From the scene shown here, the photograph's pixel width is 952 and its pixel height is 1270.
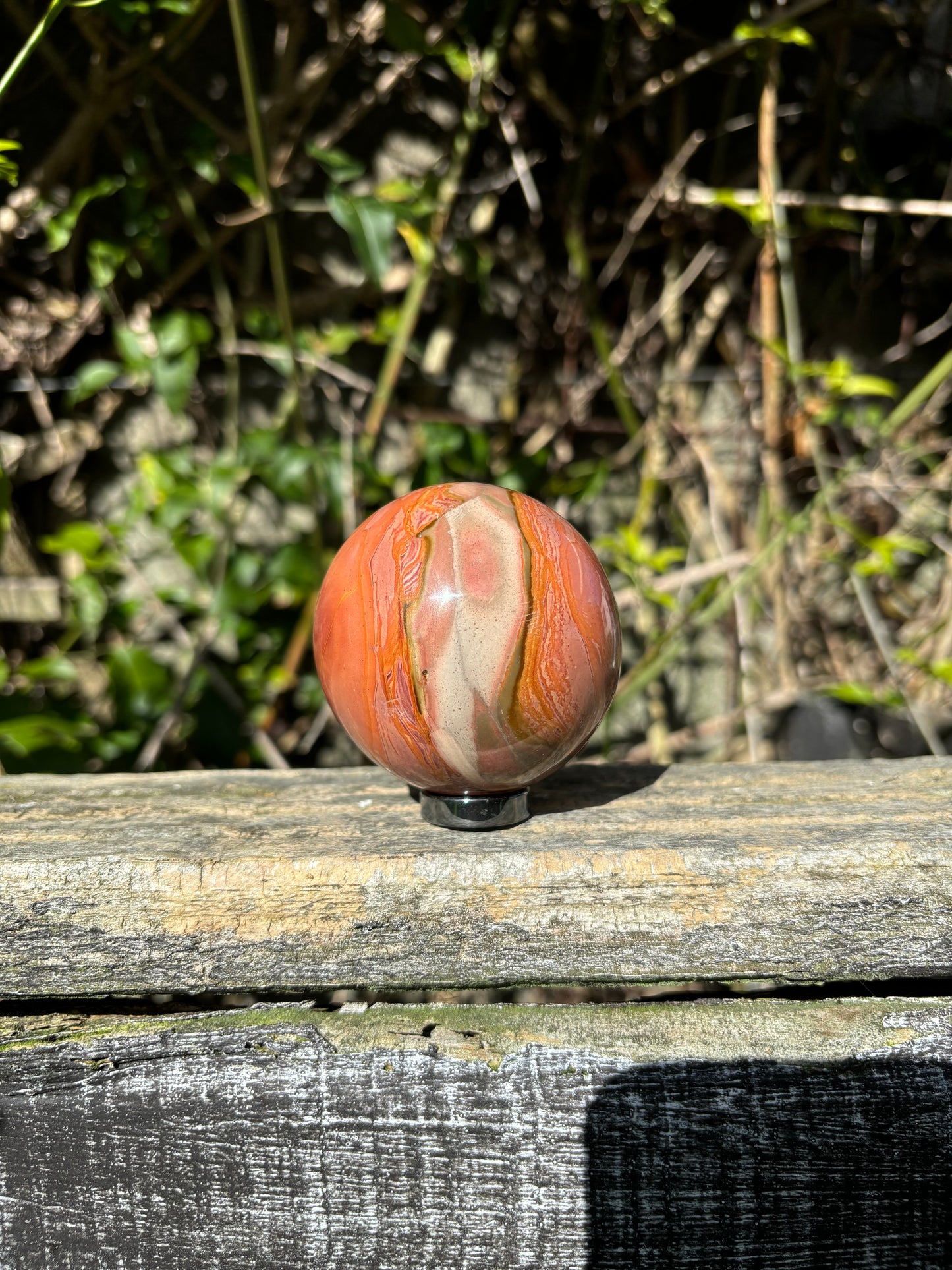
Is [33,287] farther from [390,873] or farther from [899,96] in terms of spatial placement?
[899,96]

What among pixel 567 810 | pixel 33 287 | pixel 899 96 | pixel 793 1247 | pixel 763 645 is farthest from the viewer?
pixel 763 645

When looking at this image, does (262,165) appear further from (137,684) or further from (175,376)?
(137,684)

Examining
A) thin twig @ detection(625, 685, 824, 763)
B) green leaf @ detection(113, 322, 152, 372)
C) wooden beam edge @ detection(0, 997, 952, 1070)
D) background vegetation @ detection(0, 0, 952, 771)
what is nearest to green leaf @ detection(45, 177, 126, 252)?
background vegetation @ detection(0, 0, 952, 771)

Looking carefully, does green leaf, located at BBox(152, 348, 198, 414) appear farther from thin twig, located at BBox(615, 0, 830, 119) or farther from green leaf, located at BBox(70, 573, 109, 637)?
thin twig, located at BBox(615, 0, 830, 119)

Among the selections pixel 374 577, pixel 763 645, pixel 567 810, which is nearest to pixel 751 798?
pixel 567 810

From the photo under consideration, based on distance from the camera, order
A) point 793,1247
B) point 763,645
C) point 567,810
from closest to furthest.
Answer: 1. point 793,1247
2. point 567,810
3. point 763,645

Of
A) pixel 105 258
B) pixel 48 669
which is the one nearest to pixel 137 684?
pixel 48 669
